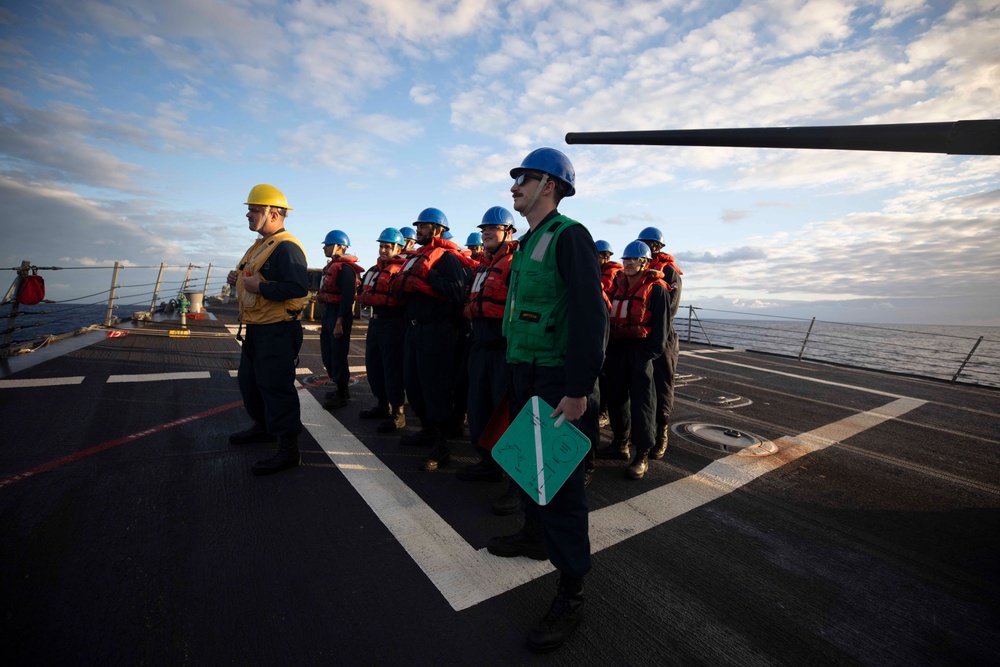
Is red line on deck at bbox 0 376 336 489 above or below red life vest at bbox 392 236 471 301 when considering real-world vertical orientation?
below

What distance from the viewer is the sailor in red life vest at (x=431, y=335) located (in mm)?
4129

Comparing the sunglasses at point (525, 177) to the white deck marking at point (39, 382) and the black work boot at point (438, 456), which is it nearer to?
the black work boot at point (438, 456)

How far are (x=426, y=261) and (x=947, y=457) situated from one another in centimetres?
646

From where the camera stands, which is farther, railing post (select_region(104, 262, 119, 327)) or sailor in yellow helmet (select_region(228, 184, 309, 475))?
railing post (select_region(104, 262, 119, 327))

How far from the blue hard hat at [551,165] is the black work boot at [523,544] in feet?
6.78

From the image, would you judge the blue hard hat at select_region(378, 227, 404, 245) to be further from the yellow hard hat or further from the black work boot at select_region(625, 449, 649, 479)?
the black work boot at select_region(625, 449, 649, 479)

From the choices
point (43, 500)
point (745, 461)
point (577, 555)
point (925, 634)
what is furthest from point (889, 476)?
point (43, 500)

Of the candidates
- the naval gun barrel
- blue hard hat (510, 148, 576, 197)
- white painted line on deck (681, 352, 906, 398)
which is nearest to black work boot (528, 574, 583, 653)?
blue hard hat (510, 148, 576, 197)

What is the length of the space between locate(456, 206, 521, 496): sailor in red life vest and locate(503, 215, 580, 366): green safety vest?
2.70 ft

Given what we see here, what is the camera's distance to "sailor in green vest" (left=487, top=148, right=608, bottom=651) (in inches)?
77.2

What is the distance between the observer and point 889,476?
13.7 ft

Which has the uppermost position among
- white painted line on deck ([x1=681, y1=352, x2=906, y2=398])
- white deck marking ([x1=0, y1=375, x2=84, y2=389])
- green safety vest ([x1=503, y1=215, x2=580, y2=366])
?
green safety vest ([x1=503, y1=215, x2=580, y2=366])

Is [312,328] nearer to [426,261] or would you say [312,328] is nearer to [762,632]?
[426,261]

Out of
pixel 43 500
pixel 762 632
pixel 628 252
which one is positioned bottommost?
pixel 43 500
